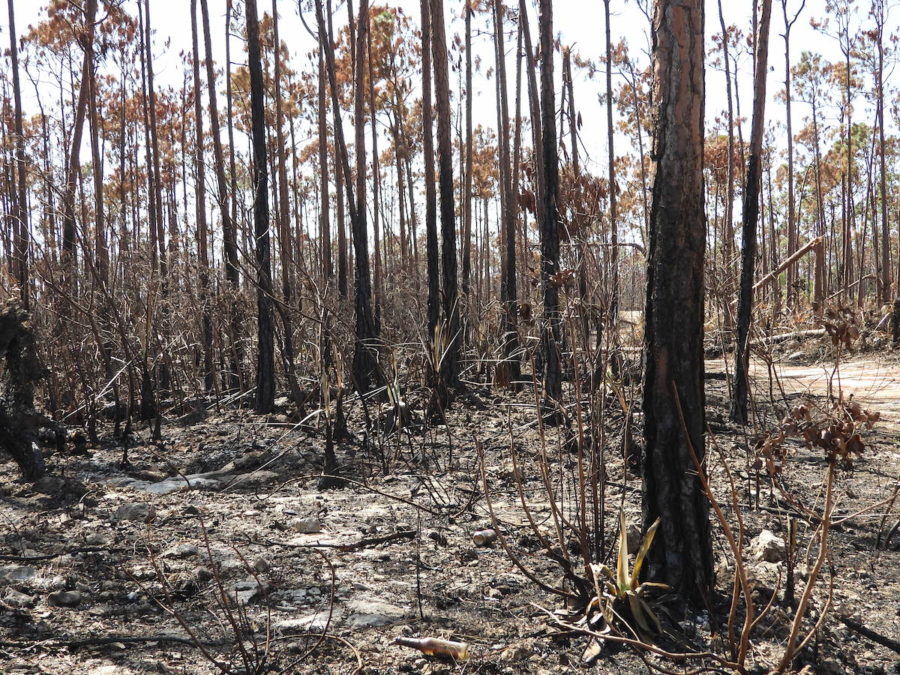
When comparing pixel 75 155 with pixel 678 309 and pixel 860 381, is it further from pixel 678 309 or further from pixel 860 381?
pixel 860 381

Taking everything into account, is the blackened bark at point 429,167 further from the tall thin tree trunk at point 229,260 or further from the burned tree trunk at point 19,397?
the burned tree trunk at point 19,397

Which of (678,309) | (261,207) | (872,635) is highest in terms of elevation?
(261,207)

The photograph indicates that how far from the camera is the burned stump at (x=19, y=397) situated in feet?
17.3

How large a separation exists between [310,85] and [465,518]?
1967 cm

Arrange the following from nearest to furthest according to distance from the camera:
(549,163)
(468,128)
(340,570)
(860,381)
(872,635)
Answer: (872,635)
(340,570)
(549,163)
(860,381)
(468,128)

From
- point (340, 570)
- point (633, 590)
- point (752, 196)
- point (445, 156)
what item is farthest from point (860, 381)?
point (340, 570)

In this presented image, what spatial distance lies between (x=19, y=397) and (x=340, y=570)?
335cm

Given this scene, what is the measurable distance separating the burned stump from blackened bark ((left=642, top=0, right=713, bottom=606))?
15.7ft

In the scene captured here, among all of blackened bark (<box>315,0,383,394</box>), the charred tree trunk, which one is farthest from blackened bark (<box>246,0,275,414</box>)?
the charred tree trunk

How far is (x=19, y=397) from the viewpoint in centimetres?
527

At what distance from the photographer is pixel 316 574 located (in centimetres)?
344

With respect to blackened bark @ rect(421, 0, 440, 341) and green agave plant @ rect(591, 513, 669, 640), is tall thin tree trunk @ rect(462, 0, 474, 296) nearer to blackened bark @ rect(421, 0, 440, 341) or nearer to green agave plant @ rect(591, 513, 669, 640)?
blackened bark @ rect(421, 0, 440, 341)

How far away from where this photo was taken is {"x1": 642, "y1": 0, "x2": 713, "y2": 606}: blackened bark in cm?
264

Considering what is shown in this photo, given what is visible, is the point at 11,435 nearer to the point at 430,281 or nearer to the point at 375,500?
the point at 375,500
